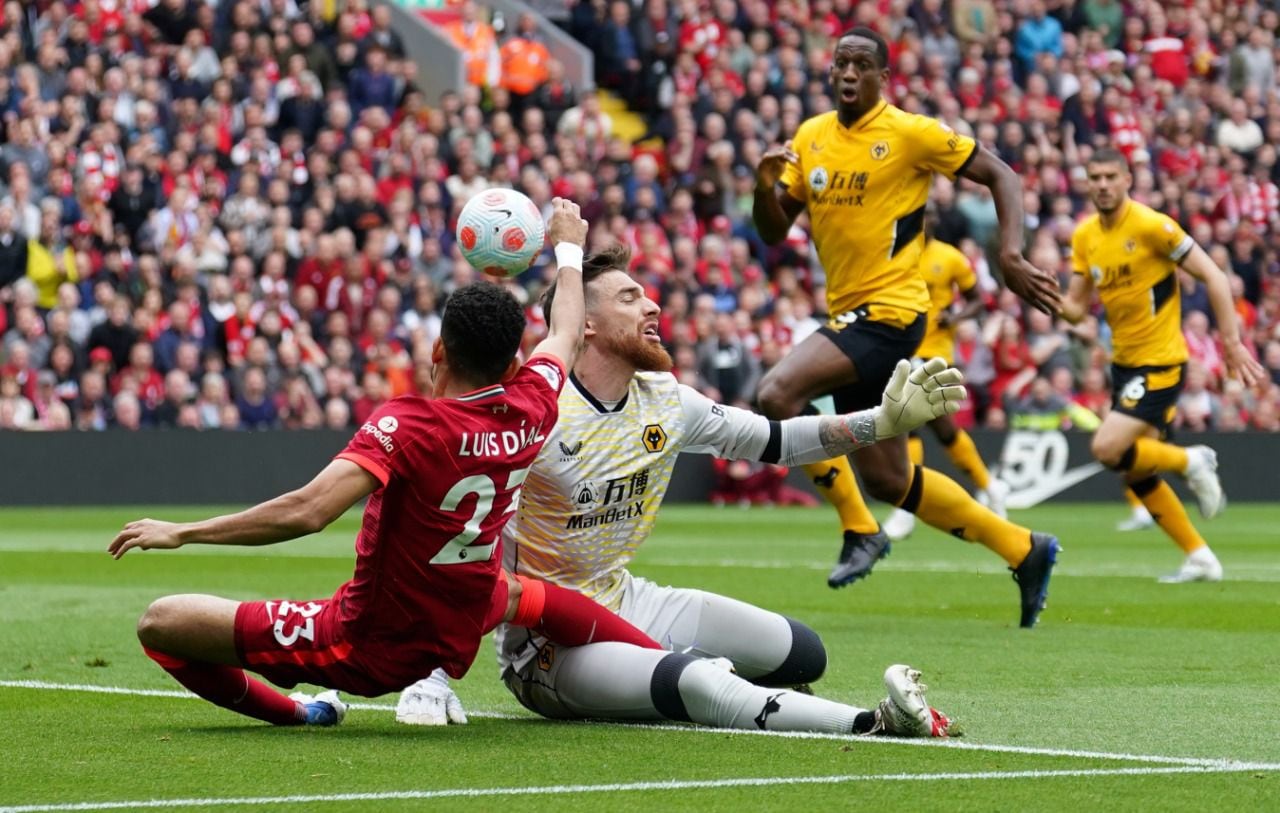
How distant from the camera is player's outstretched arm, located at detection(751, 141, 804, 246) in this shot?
10602mm

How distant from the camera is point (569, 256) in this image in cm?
694

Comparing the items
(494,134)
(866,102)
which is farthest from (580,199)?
(866,102)

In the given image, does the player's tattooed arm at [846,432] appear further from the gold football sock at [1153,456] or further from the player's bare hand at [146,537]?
the gold football sock at [1153,456]

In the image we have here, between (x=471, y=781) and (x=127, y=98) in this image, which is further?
(x=127, y=98)

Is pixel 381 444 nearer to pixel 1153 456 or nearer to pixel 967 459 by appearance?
pixel 1153 456

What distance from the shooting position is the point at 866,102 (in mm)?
11117

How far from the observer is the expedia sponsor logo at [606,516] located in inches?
278

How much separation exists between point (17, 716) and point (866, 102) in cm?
570

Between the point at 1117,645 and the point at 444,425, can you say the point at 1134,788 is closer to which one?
the point at 444,425

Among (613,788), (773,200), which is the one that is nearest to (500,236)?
(613,788)

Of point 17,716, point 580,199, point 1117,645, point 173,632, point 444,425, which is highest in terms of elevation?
point 444,425

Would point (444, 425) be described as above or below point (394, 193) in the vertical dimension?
above

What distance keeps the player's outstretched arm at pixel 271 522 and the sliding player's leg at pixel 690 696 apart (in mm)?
1149

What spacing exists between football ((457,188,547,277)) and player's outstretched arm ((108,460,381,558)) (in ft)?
5.63
